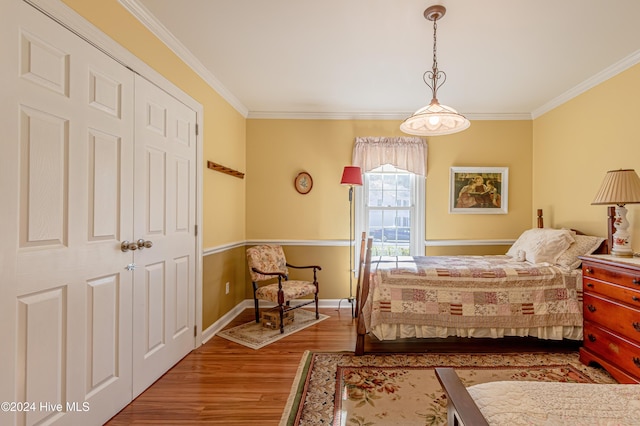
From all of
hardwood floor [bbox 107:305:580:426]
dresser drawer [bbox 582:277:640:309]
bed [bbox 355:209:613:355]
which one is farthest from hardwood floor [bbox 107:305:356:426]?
dresser drawer [bbox 582:277:640:309]

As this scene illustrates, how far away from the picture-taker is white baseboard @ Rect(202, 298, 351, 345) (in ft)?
10.5

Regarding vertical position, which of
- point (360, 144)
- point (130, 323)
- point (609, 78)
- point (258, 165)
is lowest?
point (130, 323)

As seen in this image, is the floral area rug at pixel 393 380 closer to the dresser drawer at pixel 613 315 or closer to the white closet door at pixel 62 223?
the dresser drawer at pixel 613 315

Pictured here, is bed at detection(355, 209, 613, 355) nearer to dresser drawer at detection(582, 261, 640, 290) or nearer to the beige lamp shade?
dresser drawer at detection(582, 261, 640, 290)

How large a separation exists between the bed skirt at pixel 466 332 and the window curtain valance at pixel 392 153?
2.12 m

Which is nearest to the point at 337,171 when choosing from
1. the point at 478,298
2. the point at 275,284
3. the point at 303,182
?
the point at 303,182

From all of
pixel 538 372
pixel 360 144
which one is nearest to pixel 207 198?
pixel 360 144

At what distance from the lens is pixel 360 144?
421cm

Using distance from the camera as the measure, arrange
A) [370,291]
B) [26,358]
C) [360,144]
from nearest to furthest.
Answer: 1. [26,358]
2. [370,291]
3. [360,144]

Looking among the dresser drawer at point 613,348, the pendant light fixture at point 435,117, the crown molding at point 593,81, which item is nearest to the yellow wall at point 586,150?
the crown molding at point 593,81

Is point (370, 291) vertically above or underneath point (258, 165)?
underneath

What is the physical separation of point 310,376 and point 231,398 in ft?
1.94

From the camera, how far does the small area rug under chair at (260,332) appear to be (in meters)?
3.07

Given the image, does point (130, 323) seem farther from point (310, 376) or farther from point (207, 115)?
point (207, 115)
